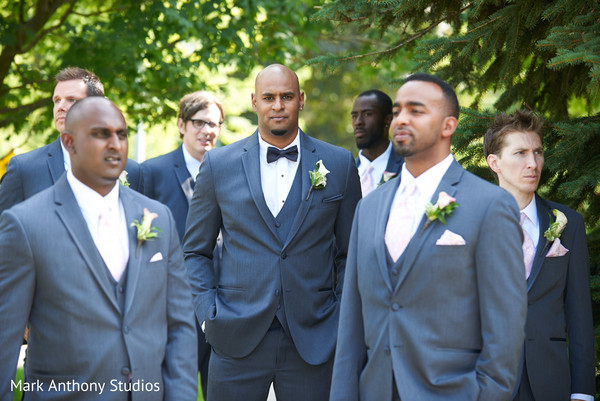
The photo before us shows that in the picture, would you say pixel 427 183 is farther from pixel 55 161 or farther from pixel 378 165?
pixel 378 165

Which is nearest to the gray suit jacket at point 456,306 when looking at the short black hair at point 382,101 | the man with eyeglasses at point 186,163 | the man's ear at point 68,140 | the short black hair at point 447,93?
the short black hair at point 447,93

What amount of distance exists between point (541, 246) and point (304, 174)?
1622mm

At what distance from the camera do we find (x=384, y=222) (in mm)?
3945

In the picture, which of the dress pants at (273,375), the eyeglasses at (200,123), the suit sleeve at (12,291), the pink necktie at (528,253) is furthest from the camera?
the eyeglasses at (200,123)

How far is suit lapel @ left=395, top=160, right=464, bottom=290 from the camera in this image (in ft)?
12.3

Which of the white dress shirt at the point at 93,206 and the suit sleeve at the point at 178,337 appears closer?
the white dress shirt at the point at 93,206

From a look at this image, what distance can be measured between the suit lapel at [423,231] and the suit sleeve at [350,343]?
390 mm

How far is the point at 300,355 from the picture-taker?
5.07 meters

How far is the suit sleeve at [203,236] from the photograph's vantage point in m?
5.37

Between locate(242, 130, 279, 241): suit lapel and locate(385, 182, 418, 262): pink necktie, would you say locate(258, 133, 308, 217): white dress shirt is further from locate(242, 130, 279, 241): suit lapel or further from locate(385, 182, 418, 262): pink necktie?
locate(385, 182, 418, 262): pink necktie

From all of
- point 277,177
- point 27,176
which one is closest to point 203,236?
point 277,177

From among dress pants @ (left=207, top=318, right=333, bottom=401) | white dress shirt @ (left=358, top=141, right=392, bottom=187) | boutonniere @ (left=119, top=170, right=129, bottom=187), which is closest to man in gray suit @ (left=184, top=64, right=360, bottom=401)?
dress pants @ (left=207, top=318, right=333, bottom=401)

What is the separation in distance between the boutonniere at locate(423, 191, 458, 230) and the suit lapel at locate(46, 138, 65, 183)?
2.80 metres

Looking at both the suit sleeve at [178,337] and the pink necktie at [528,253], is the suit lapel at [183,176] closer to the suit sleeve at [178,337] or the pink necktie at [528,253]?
the suit sleeve at [178,337]
